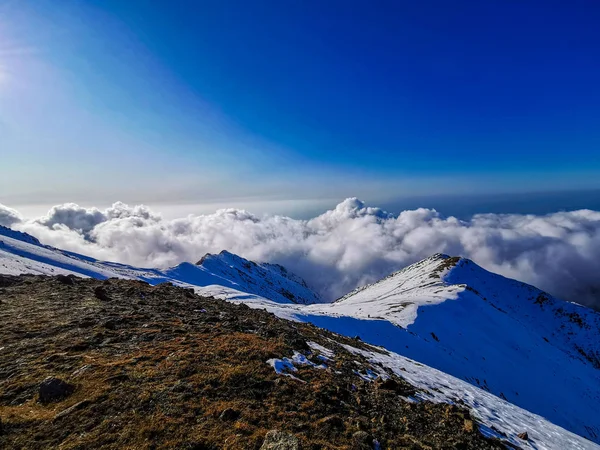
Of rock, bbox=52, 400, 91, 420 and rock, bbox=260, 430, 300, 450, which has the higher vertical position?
rock, bbox=52, 400, 91, 420

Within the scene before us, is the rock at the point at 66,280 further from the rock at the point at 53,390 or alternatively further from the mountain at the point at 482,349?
the mountain at the point at 482,349

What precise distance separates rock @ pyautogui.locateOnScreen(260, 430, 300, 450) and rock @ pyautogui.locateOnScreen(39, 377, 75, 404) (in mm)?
6701

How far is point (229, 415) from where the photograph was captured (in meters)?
8.50

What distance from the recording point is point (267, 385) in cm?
1078

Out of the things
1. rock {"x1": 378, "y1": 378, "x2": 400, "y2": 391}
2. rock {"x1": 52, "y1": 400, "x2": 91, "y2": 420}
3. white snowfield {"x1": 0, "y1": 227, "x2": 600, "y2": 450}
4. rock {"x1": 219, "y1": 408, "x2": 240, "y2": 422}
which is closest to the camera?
rock {"x1": 52, "y1": 400, "x2": 91, "y2": 420}

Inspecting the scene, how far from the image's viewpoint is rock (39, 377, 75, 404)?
28.8 feet

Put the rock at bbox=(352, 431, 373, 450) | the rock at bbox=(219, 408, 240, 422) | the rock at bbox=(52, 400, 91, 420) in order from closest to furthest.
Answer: the rock at bbox=(52, 400, 91, 420)
the rock at bbox=(352, 431, 373, 450)
the rock at bbox=(219, 408, 240, 422)

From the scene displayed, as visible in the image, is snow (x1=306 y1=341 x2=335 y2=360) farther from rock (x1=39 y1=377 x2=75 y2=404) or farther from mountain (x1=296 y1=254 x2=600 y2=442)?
mountain (x1=296 y1=254 x2=600 y2=442)

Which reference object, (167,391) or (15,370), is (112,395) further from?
(15,370)

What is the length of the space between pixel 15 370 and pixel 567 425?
235ft

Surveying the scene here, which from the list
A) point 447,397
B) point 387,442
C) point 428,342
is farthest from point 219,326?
point 428,342

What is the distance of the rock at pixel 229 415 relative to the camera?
838cm

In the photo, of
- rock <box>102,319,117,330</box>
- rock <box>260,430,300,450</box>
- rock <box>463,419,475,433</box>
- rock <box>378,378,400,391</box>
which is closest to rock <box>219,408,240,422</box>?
rock <box>260,430,300,450</box>

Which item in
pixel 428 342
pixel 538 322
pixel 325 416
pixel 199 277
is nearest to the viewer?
pixel 325 416
